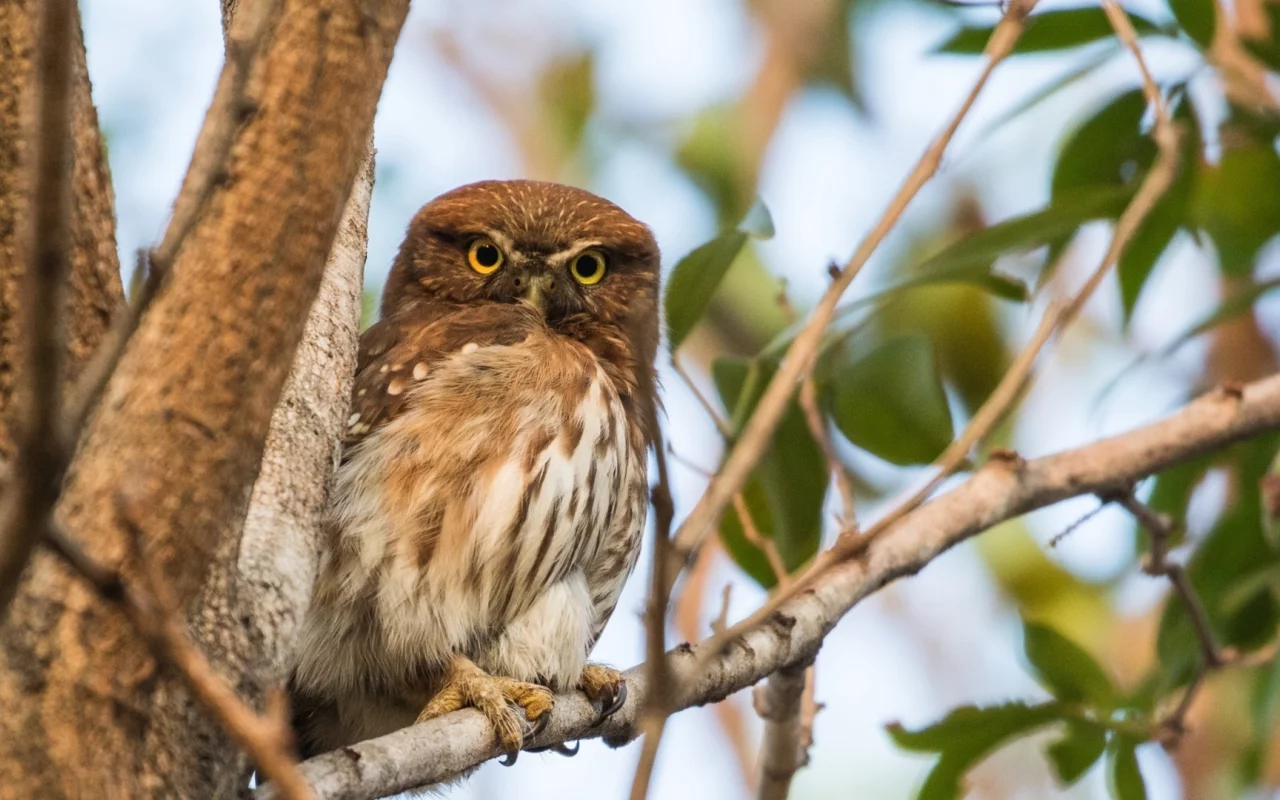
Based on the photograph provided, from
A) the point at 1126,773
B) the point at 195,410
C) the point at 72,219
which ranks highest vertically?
the point at 72,219

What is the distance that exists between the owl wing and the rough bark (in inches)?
32.2

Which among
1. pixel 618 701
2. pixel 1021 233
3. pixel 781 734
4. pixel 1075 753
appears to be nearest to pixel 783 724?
pixel 781 734

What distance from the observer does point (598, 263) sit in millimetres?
4414

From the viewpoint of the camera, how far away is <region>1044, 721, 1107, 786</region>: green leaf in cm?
383

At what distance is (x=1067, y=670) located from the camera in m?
3.76

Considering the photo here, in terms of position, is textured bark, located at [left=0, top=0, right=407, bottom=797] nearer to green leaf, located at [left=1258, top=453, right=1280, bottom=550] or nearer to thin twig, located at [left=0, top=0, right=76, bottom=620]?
thin twig, located at [left=0, top=0, right=76, bottom=620]

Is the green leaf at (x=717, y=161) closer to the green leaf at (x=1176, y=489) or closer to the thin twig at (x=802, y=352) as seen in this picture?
the green leaf at (x=1176, y=489)

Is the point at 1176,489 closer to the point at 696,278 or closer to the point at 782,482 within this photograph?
the point at 782,482

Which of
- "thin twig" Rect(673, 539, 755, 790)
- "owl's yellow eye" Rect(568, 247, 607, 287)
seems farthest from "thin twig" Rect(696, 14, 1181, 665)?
"thin twig" Rect(673, 539, 755, 790)

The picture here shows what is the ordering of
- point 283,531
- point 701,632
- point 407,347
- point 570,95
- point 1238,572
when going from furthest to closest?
point 570,95 < point 701,632 < point 1238,572 < point 407,347 < point 283,531

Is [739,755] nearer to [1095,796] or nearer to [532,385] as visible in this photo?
[1095,796]

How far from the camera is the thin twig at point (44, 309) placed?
1262 mm

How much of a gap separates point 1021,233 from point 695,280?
2.62 ft

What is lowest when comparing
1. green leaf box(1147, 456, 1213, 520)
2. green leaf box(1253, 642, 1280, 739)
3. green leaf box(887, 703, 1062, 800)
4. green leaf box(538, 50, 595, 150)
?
green leaf box(887, 703, 1062, 800)
